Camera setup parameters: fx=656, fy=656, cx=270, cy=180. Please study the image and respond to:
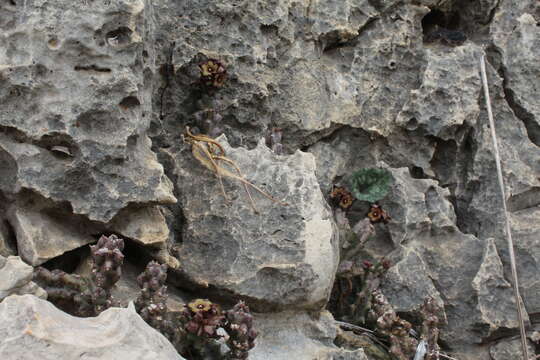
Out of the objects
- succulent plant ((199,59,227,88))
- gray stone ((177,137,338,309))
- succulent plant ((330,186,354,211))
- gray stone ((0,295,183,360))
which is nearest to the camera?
gray stone ((0,295,183,360))

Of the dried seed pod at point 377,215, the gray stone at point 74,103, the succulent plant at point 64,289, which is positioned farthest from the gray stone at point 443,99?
the succulent plant at point 64,289

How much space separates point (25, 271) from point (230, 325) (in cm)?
85

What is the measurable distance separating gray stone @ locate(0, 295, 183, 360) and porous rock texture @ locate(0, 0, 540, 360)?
742mm

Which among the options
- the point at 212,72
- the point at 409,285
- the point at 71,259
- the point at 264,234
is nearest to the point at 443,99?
the point at 409,285

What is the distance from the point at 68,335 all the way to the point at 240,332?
0.84m

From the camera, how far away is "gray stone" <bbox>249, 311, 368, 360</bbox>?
305 centimetres

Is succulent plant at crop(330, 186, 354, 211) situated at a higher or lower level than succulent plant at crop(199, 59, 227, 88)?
lower

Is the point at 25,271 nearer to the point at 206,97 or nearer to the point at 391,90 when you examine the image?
the point at 206,97

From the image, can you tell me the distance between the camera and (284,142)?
3.93m

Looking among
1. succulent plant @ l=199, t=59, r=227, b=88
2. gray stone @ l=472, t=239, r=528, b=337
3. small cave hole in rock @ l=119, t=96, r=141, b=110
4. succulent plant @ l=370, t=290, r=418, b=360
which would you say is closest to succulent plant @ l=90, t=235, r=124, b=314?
small cave hole in rock @ l=119, t=96, r=141, b=110

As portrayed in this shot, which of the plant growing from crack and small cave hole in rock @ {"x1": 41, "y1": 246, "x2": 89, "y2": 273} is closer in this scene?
the plant growing from crack

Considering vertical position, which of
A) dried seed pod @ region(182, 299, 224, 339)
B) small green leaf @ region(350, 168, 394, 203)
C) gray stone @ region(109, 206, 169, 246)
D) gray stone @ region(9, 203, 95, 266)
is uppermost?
small green leaf @ region(350, 168, 394, 203)

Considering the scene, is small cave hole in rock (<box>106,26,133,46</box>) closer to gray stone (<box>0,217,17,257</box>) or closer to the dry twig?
the dry twig

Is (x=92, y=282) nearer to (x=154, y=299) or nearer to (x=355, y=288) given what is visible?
(x=154, y=299)
